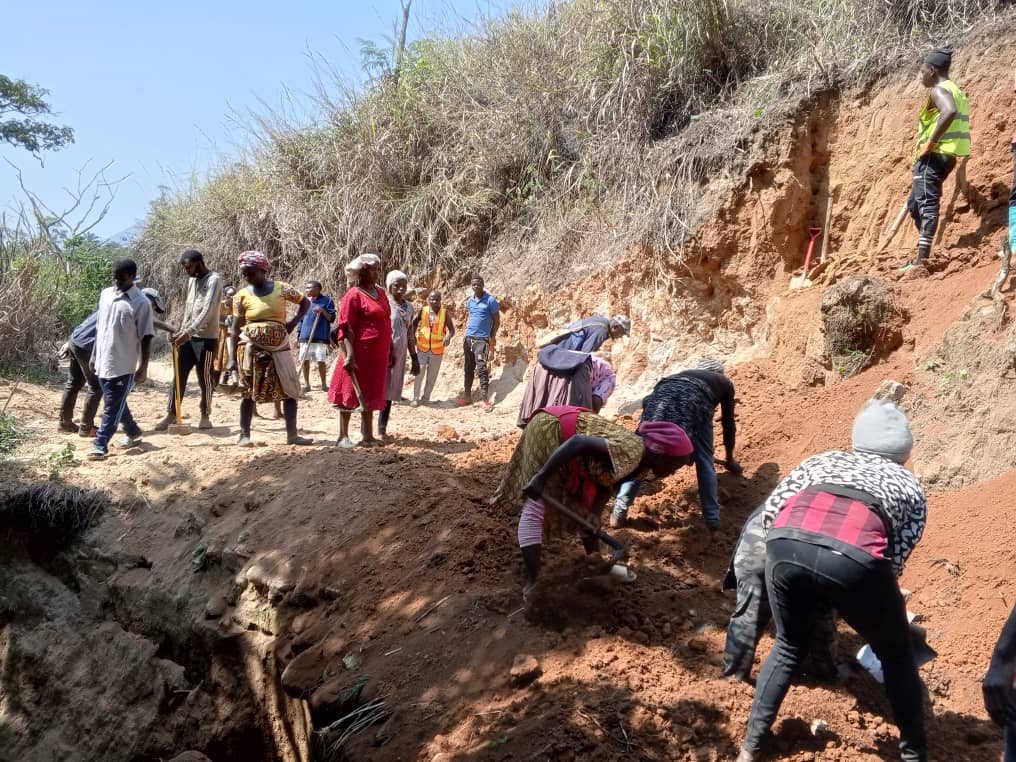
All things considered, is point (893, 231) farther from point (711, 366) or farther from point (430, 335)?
point (430, 335)

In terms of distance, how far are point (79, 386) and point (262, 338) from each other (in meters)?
2.52

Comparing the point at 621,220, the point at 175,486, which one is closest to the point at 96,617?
the point at 175,486

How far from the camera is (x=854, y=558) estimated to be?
2645 millimetres

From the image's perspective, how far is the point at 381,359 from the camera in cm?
662

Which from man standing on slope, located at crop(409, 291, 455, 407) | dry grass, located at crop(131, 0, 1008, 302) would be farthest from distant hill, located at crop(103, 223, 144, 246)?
man standing on slope, located at crop(409, 291, 455, 407)

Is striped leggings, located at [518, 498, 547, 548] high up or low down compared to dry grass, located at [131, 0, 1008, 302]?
down

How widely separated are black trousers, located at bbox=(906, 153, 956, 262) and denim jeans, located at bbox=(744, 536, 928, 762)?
4982 millimetres

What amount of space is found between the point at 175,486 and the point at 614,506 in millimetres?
3636

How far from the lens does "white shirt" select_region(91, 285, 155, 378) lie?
22.2 ft

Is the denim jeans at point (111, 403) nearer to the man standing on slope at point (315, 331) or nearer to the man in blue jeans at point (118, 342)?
the man in blue jeans at point (118, 342)

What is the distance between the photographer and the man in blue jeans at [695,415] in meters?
5.01

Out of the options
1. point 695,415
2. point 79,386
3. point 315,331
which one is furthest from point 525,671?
point 315,331

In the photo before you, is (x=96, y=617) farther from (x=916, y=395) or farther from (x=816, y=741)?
(x=916, y=395)

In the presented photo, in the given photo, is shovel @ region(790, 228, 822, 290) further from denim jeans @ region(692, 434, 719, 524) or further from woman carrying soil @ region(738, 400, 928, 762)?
woman carrying soil @ region(738, 400, 928, 762)
